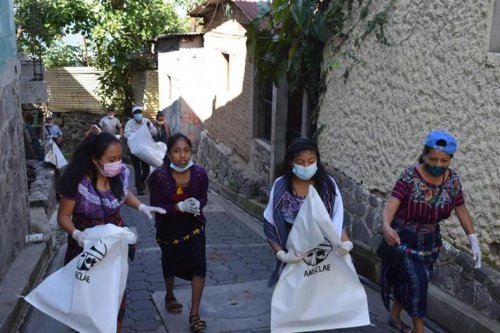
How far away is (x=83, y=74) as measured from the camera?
19453 millimetres

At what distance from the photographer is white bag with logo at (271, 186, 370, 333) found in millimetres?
→ 3539

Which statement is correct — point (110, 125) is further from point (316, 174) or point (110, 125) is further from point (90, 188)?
point (316, 174)

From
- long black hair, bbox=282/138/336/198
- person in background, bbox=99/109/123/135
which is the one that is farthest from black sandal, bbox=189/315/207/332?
person in background, bbox=99/109/123/135

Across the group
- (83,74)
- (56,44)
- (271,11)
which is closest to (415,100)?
(271,11)

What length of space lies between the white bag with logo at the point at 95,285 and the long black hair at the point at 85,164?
310mm

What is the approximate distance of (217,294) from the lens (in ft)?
15.8

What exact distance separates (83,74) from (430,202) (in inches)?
697

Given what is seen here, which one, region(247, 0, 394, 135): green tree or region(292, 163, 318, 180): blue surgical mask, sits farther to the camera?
region(247, 0, 394, 135): green tree

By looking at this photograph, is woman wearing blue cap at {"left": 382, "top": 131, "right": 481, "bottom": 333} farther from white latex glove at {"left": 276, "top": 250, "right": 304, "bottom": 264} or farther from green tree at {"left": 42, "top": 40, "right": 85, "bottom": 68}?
green tree at {"left": 42, "top": 40, "right": 85, "bottom": 68}

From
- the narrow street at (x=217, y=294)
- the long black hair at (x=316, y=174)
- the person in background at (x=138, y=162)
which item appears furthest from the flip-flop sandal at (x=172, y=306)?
the person in background at (x=138, y=162)

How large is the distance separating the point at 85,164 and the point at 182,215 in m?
0.86

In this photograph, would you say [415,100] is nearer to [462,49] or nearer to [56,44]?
[462,49]

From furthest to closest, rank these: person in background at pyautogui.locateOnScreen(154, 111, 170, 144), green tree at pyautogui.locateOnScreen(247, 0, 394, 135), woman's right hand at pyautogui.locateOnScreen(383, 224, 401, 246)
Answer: person in background at pyautogui.locateOnScreen(154, 111, 170, 144) < green tree at pyautogui.locateOnScreen(247, 0, 394, 135) < woman's right hand at pyautogui.locateOnScreen(383, 224, 401, 246)

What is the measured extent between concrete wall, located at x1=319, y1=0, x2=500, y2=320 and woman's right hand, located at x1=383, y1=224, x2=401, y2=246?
801mm
